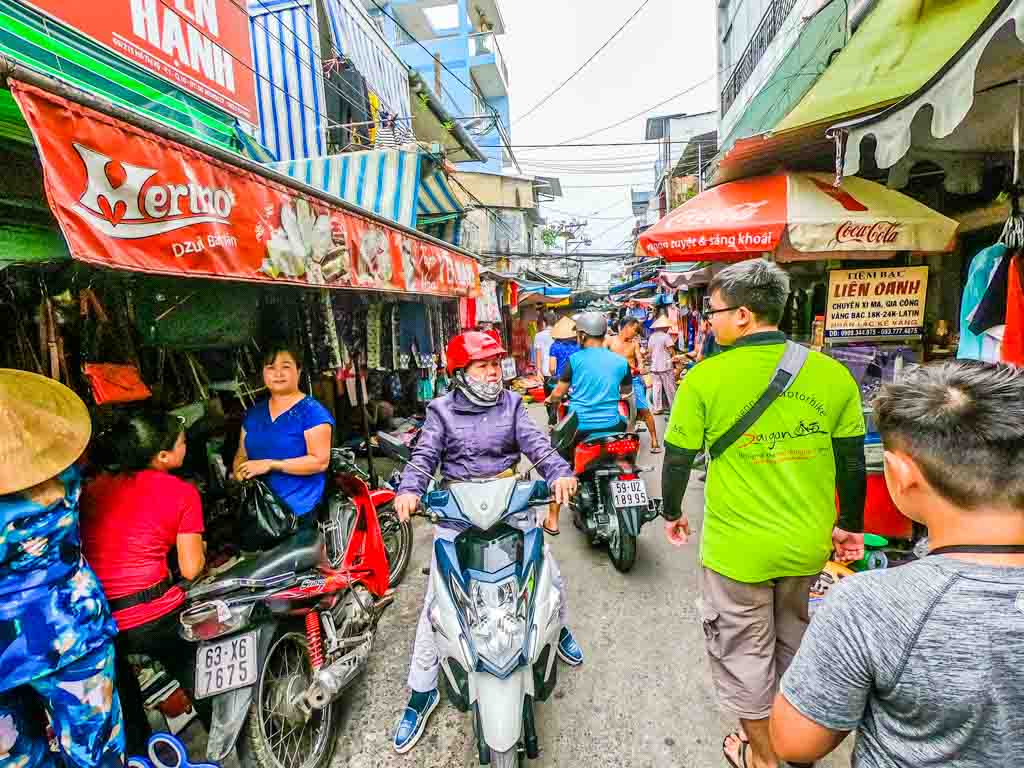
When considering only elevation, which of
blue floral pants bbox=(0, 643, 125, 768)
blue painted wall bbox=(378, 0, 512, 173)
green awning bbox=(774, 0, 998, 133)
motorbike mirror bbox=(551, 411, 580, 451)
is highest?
blue painted wall bbox=(378, 0, 512, 173)

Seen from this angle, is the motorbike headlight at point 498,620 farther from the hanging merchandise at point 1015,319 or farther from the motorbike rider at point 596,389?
the hanging merchandise at point 1015,319

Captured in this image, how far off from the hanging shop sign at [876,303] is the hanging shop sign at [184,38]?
551 centimetres

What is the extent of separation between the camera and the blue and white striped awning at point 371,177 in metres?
5.80

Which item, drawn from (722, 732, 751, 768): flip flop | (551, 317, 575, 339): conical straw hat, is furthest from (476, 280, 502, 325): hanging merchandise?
(722, 732, 751, 768): flip flop

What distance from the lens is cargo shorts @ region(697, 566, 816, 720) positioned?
202 centimetres

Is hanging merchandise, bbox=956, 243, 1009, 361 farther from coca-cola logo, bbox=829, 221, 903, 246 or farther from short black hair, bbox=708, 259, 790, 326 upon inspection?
short black hair, bbox=708, 259, 790, 326

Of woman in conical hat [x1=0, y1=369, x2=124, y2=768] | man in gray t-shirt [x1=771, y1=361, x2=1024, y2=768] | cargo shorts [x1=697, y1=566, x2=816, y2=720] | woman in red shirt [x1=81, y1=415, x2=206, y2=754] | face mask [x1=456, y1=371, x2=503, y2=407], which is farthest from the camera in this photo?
face mask [x1=456, y1=371, x2=503, y2=407]

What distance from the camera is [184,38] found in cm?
428

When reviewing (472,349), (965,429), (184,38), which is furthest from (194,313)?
(965,429)

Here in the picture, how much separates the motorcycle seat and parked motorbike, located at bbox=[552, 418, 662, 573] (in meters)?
2.22

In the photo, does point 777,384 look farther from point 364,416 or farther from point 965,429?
point 364,416

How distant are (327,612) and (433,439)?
1005 millimetres

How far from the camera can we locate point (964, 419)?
947 millimetres

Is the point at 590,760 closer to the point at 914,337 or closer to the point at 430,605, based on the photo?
the point at 430,605
